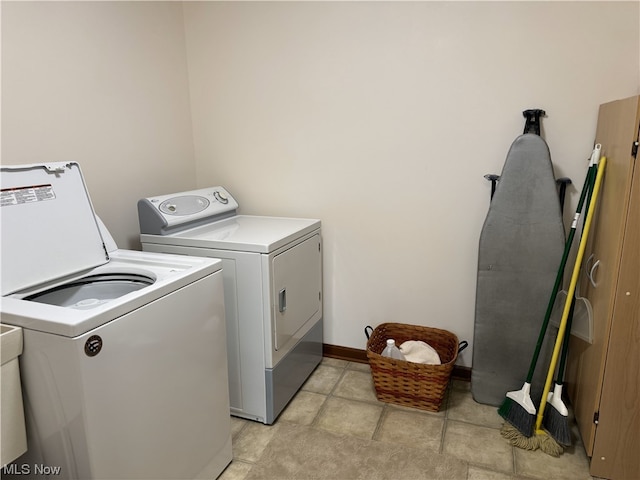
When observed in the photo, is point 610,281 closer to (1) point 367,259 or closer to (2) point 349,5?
(1) point 367,259

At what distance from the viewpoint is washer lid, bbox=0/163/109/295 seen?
4.79 feet

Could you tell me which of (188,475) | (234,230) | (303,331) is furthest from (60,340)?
(303,331)

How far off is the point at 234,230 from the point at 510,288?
136 cm

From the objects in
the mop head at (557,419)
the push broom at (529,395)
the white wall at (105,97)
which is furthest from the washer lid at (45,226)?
the mop head at (557,419)

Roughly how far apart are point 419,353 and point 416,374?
0.16 meters

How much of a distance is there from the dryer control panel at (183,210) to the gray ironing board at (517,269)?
1391mm

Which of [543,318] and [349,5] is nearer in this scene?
[543,318]

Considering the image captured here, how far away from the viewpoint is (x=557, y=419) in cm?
190

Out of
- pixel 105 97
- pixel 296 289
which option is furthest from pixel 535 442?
pixel 105 97

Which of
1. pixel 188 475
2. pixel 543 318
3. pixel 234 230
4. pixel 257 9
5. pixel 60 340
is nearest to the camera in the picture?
pixel 60 340

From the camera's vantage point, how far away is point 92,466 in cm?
120

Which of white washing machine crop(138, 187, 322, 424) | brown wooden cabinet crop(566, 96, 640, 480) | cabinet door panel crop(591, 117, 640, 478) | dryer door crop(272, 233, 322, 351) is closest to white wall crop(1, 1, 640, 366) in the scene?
dryer door crop(272, 233, 322, 351)

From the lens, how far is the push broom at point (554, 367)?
71.0 inches

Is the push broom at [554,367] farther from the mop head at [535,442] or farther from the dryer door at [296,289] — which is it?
the dryer door at [296,289]
